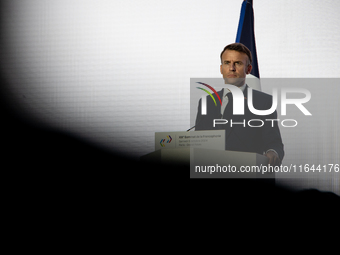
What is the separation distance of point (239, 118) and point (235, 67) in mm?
267

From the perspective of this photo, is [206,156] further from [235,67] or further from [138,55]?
[138,55]

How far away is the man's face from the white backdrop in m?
0.78

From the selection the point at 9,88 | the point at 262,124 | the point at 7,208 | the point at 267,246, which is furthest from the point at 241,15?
the point at 7,208

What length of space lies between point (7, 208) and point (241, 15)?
2.25 meters

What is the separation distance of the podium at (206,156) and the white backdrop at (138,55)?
4.10 feet

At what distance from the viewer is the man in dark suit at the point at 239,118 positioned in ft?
5.32

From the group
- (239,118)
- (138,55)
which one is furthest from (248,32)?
(239,118)

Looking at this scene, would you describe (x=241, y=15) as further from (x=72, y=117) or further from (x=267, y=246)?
(x=267, y=246)

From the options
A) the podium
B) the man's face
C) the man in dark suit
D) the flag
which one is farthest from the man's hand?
the flag

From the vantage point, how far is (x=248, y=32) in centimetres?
249

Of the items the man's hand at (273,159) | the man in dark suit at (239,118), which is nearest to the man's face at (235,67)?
the man in dark suit at (239,118)

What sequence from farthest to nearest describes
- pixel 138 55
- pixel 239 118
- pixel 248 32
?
pixel 138 55
pixel 248 32
pixel 239 118

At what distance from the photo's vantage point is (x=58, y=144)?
2631mm

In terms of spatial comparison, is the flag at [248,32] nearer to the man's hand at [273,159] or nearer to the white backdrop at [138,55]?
the white backdrop at [138,55]
